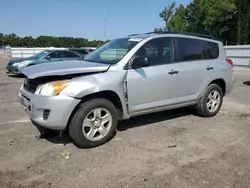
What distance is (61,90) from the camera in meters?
3.28

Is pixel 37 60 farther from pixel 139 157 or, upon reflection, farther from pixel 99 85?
pixel 139 157

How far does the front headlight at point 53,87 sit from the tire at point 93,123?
40 cm

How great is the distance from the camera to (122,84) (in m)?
3.74

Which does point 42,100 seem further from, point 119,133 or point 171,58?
point 171,58

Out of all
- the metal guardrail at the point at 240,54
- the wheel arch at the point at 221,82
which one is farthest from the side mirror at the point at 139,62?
the metal guardrail at the point at 240,54

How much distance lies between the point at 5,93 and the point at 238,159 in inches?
294

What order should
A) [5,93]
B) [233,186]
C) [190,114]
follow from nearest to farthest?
[233,186] → [190,114] → [5,93]

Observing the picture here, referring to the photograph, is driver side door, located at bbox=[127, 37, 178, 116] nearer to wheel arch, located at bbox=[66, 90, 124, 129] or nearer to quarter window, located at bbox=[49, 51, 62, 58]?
wheel arch, located at bbox=[66, 90, 124, 129]

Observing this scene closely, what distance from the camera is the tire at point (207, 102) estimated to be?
5027mm

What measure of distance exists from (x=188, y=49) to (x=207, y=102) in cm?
130

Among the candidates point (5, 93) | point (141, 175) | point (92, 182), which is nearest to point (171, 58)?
point (141, 175)

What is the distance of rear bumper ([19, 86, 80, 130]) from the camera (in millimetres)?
3252

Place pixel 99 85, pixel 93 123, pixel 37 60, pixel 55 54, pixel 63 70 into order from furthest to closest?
pixel 55 54 < pixel 37 60 < pixel 93 123 < pixel 99 85 < pixel 63 70

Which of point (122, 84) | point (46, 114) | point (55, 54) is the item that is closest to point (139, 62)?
point (122, 84)
